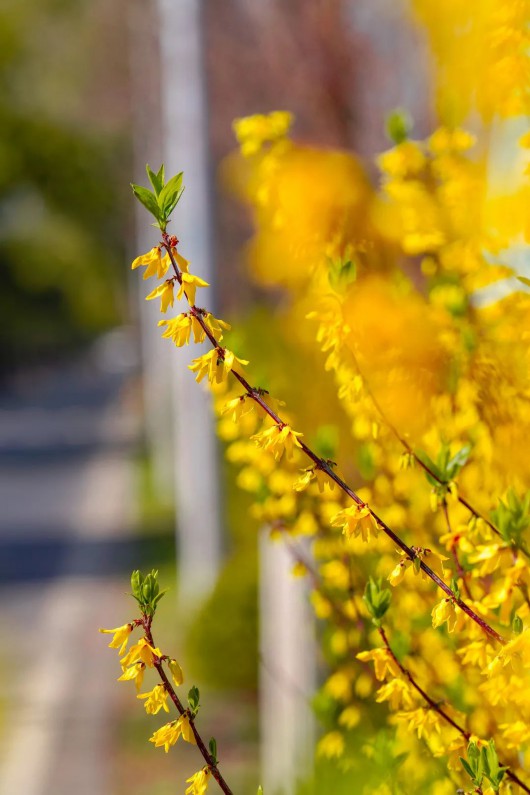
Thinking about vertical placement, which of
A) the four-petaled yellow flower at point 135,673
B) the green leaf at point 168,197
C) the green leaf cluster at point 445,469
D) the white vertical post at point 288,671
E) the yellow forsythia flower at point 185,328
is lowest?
the four-petaled yellow flower at point 135,673

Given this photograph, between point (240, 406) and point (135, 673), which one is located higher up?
point (240, 406)

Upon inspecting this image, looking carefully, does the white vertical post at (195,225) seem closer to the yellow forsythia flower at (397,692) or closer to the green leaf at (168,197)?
the yellow forsythia flower at (397,692)

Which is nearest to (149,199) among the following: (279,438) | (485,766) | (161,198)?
(161,198)

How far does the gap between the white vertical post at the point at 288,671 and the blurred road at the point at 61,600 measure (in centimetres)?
155

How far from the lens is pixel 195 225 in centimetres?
791

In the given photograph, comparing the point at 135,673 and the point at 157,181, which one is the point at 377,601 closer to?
the point at 135,673

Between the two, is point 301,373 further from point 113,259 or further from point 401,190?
point 113,259

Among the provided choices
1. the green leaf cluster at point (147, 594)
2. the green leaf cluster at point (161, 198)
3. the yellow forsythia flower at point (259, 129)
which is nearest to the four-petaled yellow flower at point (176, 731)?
the green leaf cluster at point (147, 594)

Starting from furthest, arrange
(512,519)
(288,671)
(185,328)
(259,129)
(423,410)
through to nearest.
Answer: (288,671) → (259,129) → (423,410) → (185,328) → (512,519)

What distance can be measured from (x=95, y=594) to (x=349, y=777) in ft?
22.9

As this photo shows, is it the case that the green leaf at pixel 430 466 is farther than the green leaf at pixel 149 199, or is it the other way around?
the green leaf at pixel 430 466

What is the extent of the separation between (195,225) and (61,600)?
307 cm

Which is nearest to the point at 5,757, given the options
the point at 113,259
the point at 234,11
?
the point at 234,11

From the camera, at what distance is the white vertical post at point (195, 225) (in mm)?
7914
